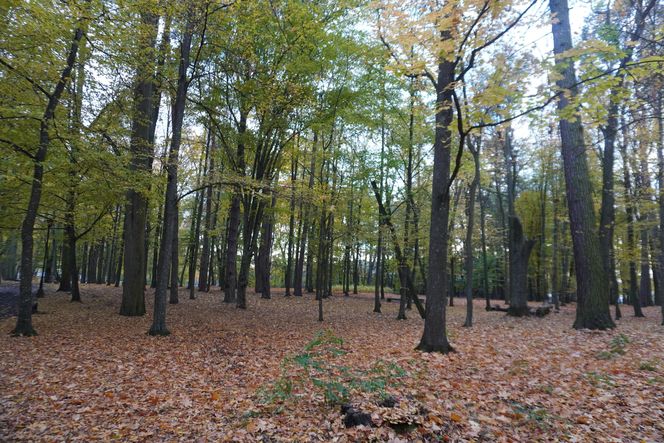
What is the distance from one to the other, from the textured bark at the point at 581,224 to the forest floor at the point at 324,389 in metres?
0.81

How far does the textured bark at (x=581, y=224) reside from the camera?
9180 mm

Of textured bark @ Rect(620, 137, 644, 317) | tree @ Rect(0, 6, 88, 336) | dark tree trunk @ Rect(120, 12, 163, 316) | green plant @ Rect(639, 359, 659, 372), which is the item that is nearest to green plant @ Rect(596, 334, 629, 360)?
green plant @ Rect(639, 359, 659, 372)

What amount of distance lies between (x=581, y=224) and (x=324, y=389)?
863cm

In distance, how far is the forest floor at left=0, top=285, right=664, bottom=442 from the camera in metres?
3.95

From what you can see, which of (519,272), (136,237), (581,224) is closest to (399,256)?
(519,272)

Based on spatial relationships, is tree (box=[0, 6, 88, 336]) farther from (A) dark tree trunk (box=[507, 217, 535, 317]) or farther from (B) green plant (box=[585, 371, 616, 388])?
(A) dark tree trunk (box=[507, 217, 535, 317])

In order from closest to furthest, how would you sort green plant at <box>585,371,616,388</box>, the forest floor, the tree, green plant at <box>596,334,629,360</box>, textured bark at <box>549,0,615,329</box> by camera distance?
the forest floor
green plant at <box>585,371,616,388</box>
green plant at <box>596,334,629,360</box>
the tree
textured bark at <box>549,0,615,329</box>

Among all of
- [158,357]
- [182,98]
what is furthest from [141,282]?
[182,98]

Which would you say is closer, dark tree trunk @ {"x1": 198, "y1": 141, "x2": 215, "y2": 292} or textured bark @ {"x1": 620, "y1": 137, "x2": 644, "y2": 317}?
textured bark @ {"x1": 620, "y1": 137, "x2": 644, "y2": 317}

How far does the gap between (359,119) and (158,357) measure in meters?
11.0

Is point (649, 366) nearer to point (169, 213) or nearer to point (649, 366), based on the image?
point (649, 366)

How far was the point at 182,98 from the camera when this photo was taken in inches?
353

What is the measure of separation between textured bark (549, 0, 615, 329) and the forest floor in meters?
0.81

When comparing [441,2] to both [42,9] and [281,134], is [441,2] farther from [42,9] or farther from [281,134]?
[281,134]
